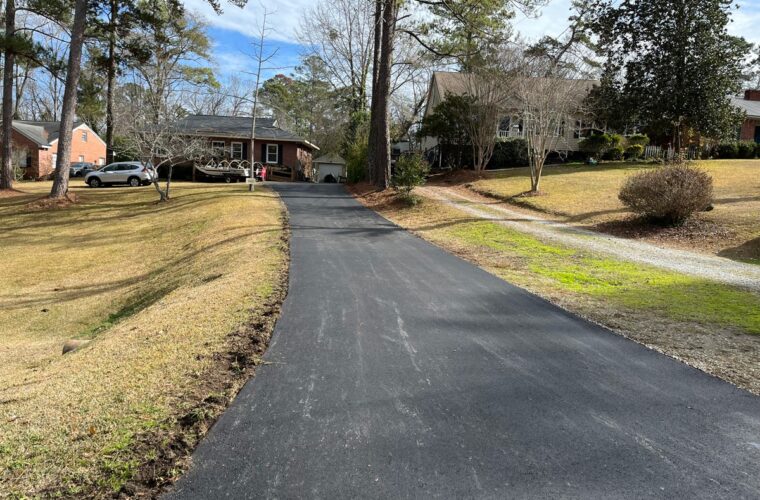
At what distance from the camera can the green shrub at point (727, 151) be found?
32.4 meters

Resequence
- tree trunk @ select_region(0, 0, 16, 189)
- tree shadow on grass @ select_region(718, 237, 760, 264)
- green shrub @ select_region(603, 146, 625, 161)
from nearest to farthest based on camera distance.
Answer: tree shadow on grass @ select_region(718, 237, 760, 264)
tree trunk @ select_region(0, 0, 16, 189)
green shrub @ select_region(603, 146, 625, 161)

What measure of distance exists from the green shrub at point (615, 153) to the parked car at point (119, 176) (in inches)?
1144

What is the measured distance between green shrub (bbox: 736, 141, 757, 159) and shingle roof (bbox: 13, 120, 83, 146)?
4972 centimetres

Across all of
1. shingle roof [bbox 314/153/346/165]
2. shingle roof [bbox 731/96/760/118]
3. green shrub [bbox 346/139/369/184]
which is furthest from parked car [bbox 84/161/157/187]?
shingle roof [bbox 731/96/760/118]

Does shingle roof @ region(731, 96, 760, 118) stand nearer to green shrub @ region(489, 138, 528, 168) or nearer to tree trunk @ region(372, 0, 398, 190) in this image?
green shrub @ region(489, 138, 528, 168)

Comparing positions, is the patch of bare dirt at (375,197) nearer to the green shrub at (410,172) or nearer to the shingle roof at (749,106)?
the green shrub at (410,172)

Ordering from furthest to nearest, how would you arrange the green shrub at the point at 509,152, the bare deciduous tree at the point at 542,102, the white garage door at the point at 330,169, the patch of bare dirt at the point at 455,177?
the white garage door at the point at 330,169
the green shrub at the point at 509,152
the patch of bare dirt at the point at 455,177
the bare deciduous tree at the point at 542,102

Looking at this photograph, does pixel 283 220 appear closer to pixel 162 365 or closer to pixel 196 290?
pixel 196 290

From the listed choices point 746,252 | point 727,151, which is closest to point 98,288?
point 746,252

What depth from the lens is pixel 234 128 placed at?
3841cm

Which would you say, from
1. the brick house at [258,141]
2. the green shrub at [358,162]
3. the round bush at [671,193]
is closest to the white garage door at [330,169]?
the brick house at [258,141]

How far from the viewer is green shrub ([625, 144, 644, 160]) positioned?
32344mm

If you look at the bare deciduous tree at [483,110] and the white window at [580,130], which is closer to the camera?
the bare deciduous tree at [483,110]

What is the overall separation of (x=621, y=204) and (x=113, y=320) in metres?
16.6
